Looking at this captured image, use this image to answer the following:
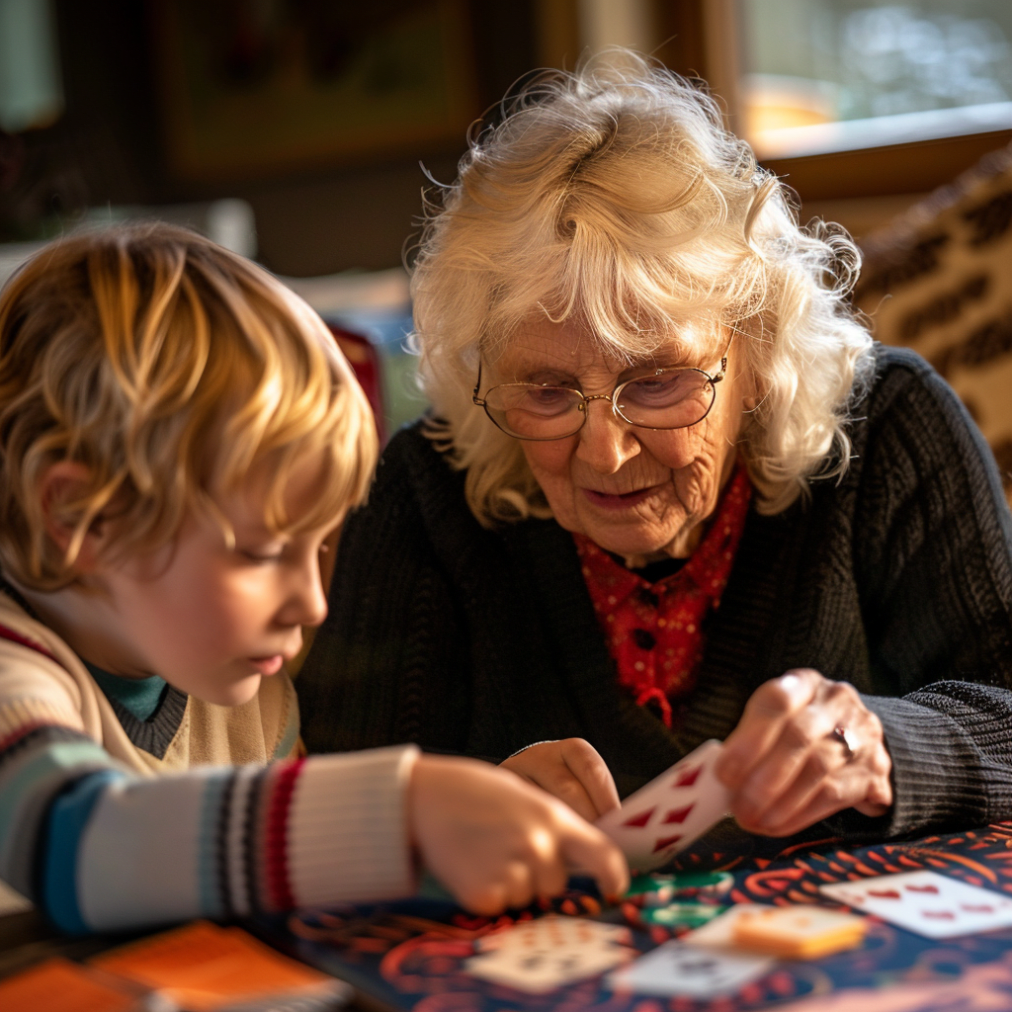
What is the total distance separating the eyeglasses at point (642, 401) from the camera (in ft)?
4.05

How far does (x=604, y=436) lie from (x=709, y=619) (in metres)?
0.29

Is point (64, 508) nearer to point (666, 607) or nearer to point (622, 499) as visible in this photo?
point (622, 499)

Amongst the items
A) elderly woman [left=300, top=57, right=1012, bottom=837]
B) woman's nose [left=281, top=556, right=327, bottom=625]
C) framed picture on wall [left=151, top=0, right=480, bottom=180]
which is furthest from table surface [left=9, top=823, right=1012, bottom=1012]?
framed picture on wall [left=151, top=0, right=480, bottom=180]

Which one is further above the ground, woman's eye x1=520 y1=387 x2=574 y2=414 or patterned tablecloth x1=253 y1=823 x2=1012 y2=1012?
woman's eye x1=520 y1=387 x2=574 y2=414

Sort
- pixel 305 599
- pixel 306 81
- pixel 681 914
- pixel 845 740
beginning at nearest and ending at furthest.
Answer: pixel 681 914
pixel 305 599
pixel 845 740
pixel 306 81

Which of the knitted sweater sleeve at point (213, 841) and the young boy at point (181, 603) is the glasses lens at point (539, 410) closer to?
the young boy at point (181, 603)

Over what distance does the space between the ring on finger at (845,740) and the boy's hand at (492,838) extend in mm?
326

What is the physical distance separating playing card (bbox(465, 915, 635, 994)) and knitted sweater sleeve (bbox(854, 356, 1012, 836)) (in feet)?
1.56

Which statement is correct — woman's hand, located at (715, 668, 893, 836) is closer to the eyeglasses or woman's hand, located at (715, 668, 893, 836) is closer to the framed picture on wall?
the eyeglasses

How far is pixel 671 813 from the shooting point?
0.82 m

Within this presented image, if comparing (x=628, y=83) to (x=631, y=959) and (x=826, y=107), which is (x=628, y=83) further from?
(x=826, y=107)

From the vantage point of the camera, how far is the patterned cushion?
1929mm

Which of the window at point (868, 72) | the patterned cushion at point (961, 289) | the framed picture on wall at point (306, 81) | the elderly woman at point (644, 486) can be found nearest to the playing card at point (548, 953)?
the elderly woman at point (644, 486)

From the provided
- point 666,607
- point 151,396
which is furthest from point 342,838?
point 666,607
